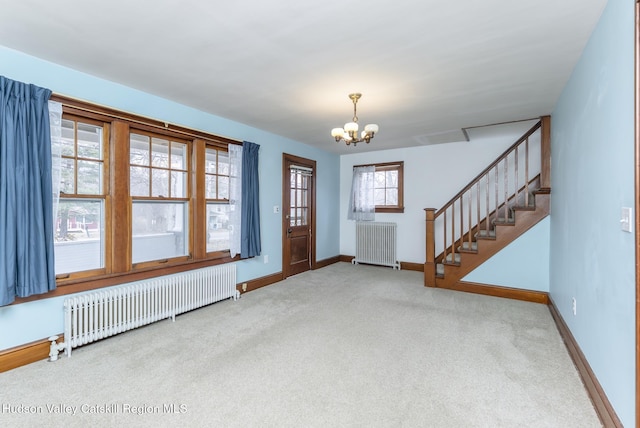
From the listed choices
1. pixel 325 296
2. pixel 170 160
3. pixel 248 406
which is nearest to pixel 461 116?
pixel 325 296

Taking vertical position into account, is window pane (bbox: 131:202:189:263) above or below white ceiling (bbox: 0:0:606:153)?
below

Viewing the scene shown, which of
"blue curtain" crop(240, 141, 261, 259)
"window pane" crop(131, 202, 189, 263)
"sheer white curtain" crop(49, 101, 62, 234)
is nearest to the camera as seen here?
"sheer white curtain" crop(49, 101, 62, 234)

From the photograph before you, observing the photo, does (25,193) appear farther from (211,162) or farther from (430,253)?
(430,253)

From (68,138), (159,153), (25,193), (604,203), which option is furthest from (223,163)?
(604,203)

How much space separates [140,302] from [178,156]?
1.79 metres

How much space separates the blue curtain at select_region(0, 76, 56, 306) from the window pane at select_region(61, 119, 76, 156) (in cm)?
27

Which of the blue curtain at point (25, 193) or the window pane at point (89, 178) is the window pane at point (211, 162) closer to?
the window pane at point (89, 178)

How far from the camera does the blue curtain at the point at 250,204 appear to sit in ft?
13.8

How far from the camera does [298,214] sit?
5.71m

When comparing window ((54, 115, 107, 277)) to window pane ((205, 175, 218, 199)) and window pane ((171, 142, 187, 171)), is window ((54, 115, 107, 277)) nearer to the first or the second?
window pane ((171, 142, 187, 171))

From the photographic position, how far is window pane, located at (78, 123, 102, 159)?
2.84m

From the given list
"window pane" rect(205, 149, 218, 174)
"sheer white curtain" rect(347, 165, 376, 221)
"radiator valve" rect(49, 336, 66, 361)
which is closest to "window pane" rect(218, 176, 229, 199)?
"window pane" rect(205, 149, 218, 174)

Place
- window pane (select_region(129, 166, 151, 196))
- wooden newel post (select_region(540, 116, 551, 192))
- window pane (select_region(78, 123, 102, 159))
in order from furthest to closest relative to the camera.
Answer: wooden newel post (select_region(540, 116, 551, 192)) < window pane (select_region(129, 166, 151, 196)) < window pane (select_region(78, 123, 102, 159))

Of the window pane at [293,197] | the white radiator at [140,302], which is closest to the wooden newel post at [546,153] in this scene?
the window pane at [293,197]
